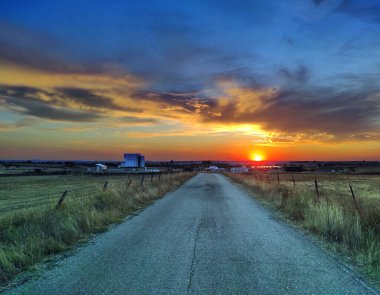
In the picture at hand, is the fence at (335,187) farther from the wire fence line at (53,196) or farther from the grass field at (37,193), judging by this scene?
the grass field at (37,193)

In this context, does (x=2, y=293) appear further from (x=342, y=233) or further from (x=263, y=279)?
(x=342, y=233)

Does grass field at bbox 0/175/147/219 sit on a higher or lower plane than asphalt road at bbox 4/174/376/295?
lower

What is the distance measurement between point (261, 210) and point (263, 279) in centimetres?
1021

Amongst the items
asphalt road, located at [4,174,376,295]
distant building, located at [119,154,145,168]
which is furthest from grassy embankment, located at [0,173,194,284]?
distant building, located at [119,154,145,168]

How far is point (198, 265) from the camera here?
6750mm

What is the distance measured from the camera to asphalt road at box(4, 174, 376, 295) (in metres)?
5.50

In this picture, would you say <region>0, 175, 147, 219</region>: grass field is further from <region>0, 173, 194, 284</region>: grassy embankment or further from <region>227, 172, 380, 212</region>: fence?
<region>227, 172, 380, 212</region>: fence

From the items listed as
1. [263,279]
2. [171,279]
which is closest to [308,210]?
[263,279]

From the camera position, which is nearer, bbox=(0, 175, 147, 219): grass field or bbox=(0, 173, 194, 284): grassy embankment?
bbox=(0, 173, 194, 284): grassy embankment

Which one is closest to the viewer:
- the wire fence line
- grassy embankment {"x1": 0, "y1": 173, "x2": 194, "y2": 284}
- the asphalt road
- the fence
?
the asphalt road

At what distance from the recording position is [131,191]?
19922 millimetres

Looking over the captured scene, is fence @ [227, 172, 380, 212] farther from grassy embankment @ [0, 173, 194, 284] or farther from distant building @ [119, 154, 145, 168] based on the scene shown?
distant building @ [119, 154, 145, 168]

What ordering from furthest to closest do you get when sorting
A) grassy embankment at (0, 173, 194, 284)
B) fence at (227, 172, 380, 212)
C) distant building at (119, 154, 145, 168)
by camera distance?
distant building at (119, 154, 145, 168), fence at (227, 172, 380, 212), grassy embankment at (0, 173, 194, 284)

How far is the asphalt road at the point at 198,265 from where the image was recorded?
5.50 metres
